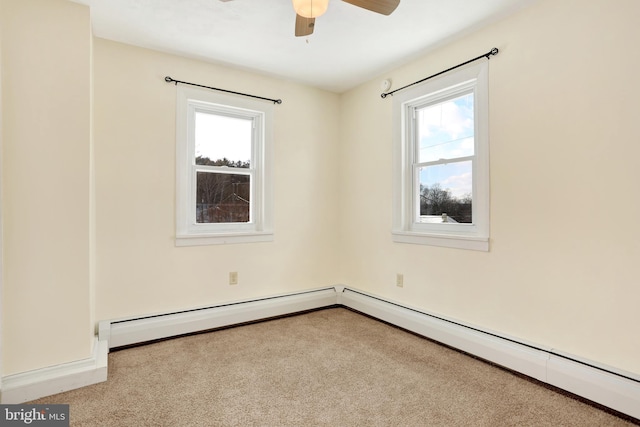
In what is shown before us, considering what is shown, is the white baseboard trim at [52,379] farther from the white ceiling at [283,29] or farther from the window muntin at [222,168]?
the white ceiling at [283,29]

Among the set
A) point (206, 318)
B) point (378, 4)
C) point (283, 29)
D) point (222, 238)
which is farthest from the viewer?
point (222, 238)

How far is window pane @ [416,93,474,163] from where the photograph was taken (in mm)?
2768

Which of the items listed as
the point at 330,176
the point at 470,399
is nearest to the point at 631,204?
the point at 470,399

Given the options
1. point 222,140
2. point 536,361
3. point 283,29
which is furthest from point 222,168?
point 536,361

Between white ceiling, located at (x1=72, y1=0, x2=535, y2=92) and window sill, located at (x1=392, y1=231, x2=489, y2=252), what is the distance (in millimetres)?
1603

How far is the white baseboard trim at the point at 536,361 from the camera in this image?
182 centimetres

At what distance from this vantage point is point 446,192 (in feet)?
9.67

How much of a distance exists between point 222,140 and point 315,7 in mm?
1905

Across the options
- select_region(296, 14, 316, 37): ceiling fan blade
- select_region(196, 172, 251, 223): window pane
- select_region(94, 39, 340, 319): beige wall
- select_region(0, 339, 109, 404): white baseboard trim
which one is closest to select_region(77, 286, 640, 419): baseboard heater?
select_region(94, 39, 340, 319): beige wall

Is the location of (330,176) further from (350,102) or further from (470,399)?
(470,399)

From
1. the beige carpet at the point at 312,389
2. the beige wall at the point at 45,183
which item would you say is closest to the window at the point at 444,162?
the beige carpet at the point at 312,389

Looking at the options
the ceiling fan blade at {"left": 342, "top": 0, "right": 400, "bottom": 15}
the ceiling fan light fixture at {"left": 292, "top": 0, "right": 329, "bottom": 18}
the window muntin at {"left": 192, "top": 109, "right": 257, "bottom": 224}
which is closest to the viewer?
the ceiling fan light fixture at {"left": 292, "top": 0, "right": 329, "bottom": 18}

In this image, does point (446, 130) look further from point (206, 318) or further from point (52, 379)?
point (52, 379)

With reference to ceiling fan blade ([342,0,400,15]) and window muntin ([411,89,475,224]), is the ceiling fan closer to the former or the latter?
ceiling fan blade ([342,0,400,15])
